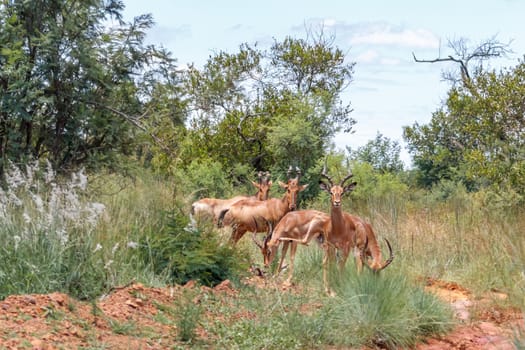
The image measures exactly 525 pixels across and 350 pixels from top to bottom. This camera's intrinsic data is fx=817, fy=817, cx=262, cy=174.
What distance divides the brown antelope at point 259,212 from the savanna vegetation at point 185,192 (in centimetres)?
66

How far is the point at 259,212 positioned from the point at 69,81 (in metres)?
4.04

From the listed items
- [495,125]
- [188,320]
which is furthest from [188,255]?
[495,125]

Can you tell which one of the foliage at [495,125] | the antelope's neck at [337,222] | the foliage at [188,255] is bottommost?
the foliage at [188,255]

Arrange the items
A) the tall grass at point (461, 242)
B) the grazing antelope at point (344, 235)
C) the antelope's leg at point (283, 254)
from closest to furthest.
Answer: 1. the grazing antelope at point (344, 235)
2. the tall grass at point (461, 242)
3. the antelope's leg at point (283, 254)

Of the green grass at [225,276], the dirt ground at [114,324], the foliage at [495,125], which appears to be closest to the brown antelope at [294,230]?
the green grass at [225,276]

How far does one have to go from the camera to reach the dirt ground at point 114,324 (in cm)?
648

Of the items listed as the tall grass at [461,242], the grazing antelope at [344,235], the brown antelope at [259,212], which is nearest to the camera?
the grazing antelope at [344,235]

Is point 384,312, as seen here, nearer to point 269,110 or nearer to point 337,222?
point 337,222

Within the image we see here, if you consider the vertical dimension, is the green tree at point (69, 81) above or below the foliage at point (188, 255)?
above

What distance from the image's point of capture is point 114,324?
7141 millimetres

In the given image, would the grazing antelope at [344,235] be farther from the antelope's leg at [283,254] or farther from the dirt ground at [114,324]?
the dirt ground at [114,324]

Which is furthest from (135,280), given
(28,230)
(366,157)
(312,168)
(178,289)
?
(366,157)

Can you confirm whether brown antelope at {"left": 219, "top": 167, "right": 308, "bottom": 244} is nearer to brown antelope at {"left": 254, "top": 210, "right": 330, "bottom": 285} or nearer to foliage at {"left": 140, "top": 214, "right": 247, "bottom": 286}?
brown antelope at {"left": 254, "top": 210, "right": 330, "bottom": 285}

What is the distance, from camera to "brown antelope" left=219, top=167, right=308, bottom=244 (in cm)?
1454
